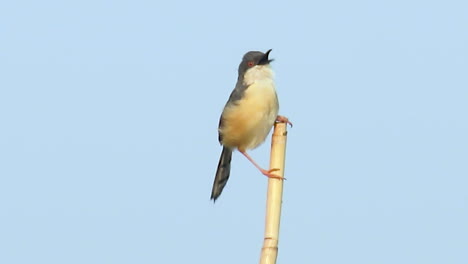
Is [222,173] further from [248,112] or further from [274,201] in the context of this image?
[274,201]

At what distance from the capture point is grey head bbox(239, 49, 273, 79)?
10.0 m

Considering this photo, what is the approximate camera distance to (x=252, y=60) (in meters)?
10.1

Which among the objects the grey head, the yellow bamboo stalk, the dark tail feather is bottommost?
the yellow bamboo stalk

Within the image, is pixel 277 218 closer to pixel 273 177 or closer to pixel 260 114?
pixel 273 177

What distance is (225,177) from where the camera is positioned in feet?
32.1

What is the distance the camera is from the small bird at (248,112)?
938 centimetres

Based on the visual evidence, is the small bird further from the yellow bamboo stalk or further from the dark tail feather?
the yellow bamboo stalk

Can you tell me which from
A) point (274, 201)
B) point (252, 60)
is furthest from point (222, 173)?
point (274, 201)

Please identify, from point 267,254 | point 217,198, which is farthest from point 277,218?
point 217,198

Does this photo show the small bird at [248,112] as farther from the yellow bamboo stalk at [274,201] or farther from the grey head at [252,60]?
the yellow bamboo stalk at [274,201]

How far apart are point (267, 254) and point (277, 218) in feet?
1.03

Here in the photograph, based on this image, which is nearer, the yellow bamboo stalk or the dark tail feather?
the yellow bamboo stalk

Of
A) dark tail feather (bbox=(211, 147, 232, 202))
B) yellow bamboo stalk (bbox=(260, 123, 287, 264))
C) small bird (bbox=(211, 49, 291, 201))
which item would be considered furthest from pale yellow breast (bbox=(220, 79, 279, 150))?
yellow bamboo stalk (bbox=(260, 123, 287, 264))

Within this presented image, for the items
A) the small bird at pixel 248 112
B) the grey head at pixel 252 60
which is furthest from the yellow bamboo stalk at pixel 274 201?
the grey head at pixel 252 60
